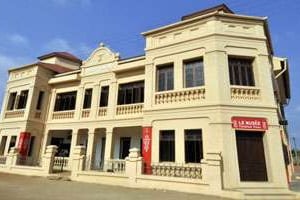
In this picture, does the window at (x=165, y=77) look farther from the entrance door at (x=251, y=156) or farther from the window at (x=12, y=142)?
the window at (x=12, y=142)

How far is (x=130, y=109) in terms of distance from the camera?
16.6m

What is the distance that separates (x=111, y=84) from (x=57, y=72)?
6674 millimetres

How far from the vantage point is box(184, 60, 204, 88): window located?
528 inches

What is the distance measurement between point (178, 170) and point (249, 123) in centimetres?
401

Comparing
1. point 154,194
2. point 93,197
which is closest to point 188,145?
point 154,194

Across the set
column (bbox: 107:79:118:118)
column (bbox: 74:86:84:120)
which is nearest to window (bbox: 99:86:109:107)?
column (bbox: 107:79:118:118)

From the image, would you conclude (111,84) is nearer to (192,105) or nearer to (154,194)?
(192,105)

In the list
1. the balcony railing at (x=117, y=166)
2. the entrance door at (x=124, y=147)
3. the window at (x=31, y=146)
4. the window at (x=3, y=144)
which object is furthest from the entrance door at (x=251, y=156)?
the window at (x=3, y=144)

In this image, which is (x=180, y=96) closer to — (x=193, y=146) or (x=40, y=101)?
(x=193, y=146)

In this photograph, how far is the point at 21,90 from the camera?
2111cm

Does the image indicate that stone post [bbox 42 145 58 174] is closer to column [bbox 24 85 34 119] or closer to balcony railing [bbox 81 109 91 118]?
balcony railing [bbox 81 109 91 118]

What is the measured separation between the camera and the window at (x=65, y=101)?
20156 mm

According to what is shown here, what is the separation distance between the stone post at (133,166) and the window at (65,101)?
30.0ft

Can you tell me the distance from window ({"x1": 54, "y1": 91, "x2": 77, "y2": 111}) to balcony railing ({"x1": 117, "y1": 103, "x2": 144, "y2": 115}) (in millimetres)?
4875
